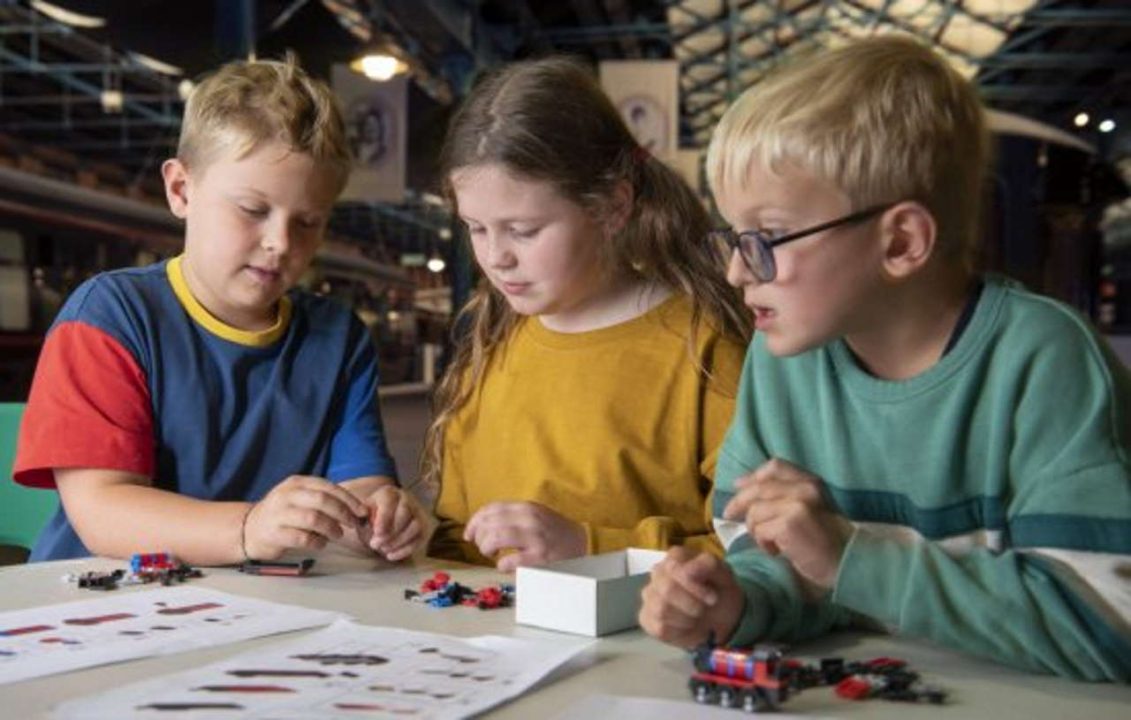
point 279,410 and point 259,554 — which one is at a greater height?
point 279,410

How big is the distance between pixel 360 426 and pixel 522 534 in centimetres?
50

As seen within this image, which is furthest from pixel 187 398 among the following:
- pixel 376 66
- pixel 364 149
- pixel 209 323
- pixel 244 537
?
pixel 376 66

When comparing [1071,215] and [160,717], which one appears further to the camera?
[1071,215]

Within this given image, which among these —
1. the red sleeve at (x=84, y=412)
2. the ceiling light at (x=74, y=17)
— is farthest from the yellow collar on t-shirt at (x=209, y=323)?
the ceiling light at (x=74, y=17)

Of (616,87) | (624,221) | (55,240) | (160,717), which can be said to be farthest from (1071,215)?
(160,717)

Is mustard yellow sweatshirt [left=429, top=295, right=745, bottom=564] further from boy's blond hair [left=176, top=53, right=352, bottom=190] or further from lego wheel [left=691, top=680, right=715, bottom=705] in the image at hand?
lego wheel [left=691, top=680, right=715, bottom=705]

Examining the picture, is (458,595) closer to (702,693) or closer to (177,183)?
(702,693)

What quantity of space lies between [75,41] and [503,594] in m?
6.18

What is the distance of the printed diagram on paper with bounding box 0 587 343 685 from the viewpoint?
0.87 metres

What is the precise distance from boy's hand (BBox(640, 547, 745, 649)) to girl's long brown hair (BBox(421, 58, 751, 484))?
65 centimetres

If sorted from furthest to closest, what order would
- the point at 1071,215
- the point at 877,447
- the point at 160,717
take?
the point at 1071,215 < the point at 877,447 < the point at 160,717

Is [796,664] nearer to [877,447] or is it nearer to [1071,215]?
[877,447]

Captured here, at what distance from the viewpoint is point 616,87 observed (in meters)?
6.47

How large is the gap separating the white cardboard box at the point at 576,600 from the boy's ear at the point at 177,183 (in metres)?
0.81
